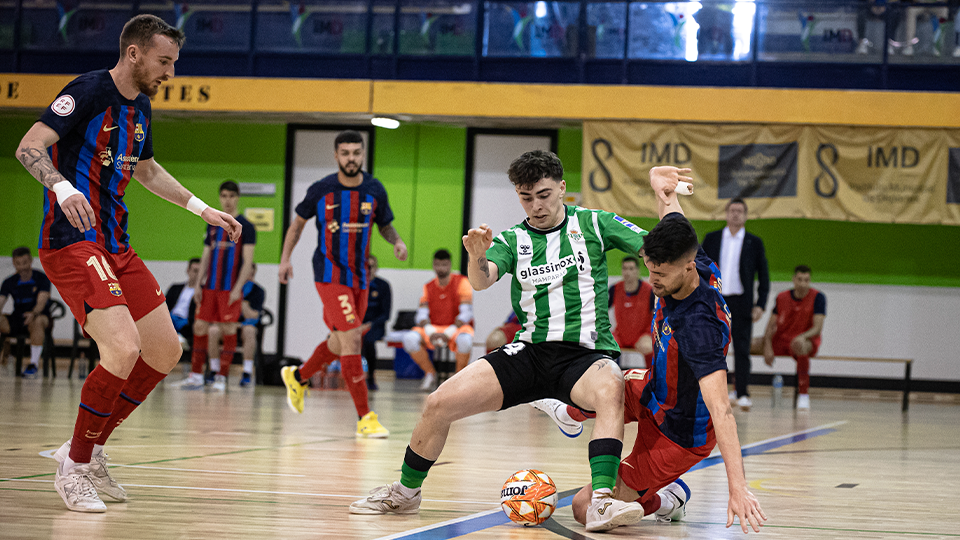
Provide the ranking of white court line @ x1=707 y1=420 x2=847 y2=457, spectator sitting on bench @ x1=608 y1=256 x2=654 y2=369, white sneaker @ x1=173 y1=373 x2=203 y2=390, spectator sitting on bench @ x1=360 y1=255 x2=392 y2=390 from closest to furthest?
1. white court line @ x1=707 y1=420 x2=847 y2=457
2. white sneaker @ x1=173 y1=373 x2=203 y2=390
3. spectator sitting on bench @ x1=608 y1=256 x2=654 y2=369
4. spectator sitting on bench @ x1=360 y1=255 x2=392 y2=390

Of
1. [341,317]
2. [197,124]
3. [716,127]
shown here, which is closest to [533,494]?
→ [341,317]

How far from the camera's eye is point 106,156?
11.9 feet

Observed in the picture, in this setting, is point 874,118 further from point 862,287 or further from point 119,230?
point 119,230

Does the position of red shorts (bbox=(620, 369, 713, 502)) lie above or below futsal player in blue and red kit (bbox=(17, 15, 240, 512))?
below

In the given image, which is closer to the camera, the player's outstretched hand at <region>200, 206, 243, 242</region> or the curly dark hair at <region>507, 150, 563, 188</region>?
the curly dark hair at <region>507, 150, 563, 188</region>

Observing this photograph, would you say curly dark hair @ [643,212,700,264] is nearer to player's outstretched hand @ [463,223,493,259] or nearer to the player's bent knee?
player's outstretched hand @ [463,223,493,259]

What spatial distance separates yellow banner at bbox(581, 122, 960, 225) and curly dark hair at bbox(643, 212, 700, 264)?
9.42 m

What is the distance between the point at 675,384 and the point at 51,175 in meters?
2.28

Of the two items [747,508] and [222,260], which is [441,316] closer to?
[222,260]

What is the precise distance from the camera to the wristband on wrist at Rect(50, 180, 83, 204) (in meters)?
3.17

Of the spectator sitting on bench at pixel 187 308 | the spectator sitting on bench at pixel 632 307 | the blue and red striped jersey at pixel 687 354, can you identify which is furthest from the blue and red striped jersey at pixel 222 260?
the blue and red striped jersey at pixel 687 354

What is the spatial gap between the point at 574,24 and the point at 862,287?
18.3 ft

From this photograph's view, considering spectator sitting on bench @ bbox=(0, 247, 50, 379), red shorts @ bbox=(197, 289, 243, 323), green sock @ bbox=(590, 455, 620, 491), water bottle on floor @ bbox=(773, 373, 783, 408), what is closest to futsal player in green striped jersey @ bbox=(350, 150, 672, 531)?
green sock @ bbox=(590, 455, 620, 491)

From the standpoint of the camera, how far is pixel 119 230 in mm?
3701
